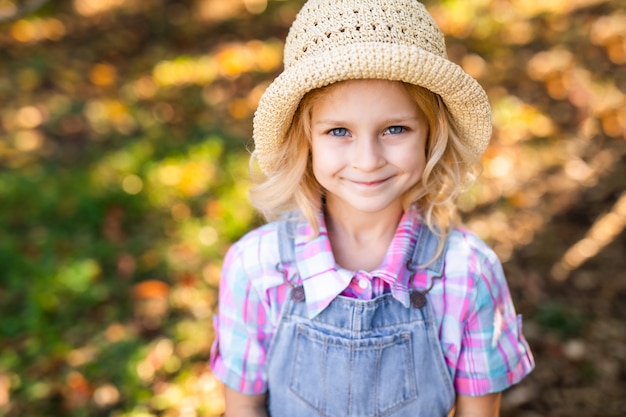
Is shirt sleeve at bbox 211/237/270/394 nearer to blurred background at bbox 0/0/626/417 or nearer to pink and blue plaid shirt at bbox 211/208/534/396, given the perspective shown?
pink and blue plaid shirt at bbox 211/208/534/396

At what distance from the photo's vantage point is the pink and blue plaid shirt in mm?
1812

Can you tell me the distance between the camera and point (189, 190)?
374cm

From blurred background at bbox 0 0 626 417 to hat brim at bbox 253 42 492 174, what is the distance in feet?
4.63

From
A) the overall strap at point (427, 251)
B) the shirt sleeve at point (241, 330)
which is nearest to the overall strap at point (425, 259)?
the overall strap at point (427, 251)

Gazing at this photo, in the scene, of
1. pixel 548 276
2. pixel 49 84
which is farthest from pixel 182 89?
pixel 548 276

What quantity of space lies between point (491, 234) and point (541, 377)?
0.85 meters

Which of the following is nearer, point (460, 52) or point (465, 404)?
point (465, 404)

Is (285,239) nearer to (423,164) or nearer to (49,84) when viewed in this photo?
(423,164)

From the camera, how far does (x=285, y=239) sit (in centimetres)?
191

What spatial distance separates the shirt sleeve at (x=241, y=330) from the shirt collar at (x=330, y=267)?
142mm

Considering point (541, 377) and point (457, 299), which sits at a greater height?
point (457, 299)

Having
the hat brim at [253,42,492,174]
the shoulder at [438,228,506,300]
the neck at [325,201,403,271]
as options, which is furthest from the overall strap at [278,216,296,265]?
the shoulder at [438,228,506,300]

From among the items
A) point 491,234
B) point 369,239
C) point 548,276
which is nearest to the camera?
point 369,239

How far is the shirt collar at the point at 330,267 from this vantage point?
70.7 inches
